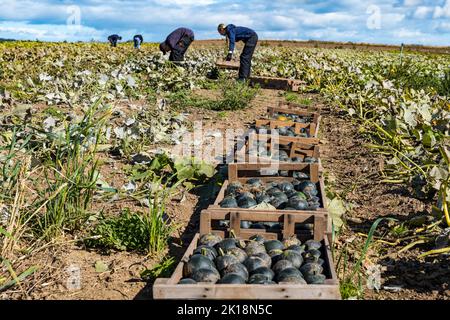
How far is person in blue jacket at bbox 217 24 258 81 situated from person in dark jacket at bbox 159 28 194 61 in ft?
3.44

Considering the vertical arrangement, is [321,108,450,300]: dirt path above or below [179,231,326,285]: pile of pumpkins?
below

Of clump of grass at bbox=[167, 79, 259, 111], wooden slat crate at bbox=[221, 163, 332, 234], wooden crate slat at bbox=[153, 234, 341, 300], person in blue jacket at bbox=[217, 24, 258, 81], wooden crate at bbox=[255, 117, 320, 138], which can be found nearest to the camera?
wooden crate slat at bbox=[153, 234, 341, 300]

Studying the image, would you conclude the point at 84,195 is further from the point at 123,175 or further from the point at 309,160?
the point at 309,160

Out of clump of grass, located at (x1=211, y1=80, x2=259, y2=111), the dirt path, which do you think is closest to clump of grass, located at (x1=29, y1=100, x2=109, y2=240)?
the dirt path

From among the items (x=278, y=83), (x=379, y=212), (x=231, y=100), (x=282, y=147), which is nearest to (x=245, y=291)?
(x=379, y=212)

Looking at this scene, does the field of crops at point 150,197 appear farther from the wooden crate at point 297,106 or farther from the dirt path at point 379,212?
the wooden crate at point 297,106

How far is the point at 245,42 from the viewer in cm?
1369

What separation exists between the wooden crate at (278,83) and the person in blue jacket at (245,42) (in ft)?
1.43

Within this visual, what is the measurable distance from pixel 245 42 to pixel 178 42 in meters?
1.91

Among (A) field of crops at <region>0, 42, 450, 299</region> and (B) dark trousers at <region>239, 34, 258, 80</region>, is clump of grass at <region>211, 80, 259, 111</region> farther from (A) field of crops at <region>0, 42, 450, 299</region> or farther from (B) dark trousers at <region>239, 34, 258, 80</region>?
(B) dark trousers at <region>239, 34, 258, 80</region>

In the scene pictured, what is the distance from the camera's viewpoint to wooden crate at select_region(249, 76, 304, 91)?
13484 millimetres

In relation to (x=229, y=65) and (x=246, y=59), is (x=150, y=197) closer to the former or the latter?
(x=246, y=59)
